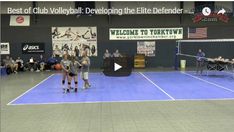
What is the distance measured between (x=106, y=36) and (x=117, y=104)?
2116cm

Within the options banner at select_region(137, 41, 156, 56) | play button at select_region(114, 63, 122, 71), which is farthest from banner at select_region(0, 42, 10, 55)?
play button at select_region(114, 63, 122, 71)

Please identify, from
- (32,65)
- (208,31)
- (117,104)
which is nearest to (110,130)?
(117,104)

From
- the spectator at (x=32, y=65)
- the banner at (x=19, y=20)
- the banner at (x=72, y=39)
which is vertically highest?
the banner at (x=19, y=20)

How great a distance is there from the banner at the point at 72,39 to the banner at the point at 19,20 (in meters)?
2.32

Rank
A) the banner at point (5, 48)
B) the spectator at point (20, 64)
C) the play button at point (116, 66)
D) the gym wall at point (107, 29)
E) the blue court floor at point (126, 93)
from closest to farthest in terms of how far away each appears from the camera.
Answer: the blue court floor at point (126, 93) < the play button at point (116, 66) < the spectator at point (20, 64) < the banner at point (5, 48) < the gym wall at point (107, 29)

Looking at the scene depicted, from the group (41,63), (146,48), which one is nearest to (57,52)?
(41,63)

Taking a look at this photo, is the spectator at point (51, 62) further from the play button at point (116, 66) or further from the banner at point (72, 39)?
the play button at point (116, 66)

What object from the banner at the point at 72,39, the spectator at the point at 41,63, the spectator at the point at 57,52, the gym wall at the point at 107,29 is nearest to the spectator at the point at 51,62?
the spectator at the point at 41,63

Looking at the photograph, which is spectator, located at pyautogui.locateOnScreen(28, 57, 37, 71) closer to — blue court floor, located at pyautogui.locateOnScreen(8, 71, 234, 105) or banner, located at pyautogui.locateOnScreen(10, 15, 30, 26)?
banner, located at pyautogui.locateOnScreen(10, 15, 30, 26)

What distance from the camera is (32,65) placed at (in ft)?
107

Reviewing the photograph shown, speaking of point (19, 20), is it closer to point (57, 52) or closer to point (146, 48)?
point (57, 52)

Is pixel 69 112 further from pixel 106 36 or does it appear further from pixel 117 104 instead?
pixel 106 36

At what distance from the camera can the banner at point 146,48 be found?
112 feet

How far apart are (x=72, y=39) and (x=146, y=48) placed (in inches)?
256
